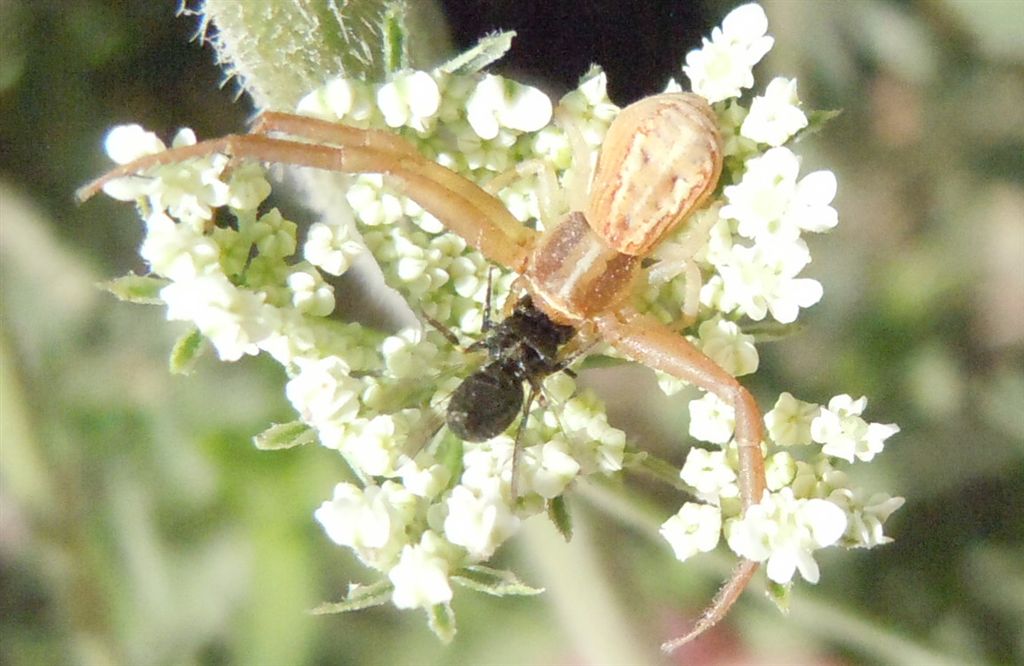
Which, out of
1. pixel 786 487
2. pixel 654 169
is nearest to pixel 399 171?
pixel 654 169

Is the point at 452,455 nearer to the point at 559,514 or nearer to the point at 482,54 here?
the point at 559,514

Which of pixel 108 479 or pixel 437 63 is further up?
pixel 437 63

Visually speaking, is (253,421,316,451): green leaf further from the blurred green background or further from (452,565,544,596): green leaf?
the blurred green background

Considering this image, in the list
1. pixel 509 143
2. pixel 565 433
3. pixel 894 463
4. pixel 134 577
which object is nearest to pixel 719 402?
pixel 565 433

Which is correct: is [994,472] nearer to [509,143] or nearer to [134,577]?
[509,143]

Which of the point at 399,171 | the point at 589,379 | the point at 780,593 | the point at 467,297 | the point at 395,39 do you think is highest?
the point at 395,39
